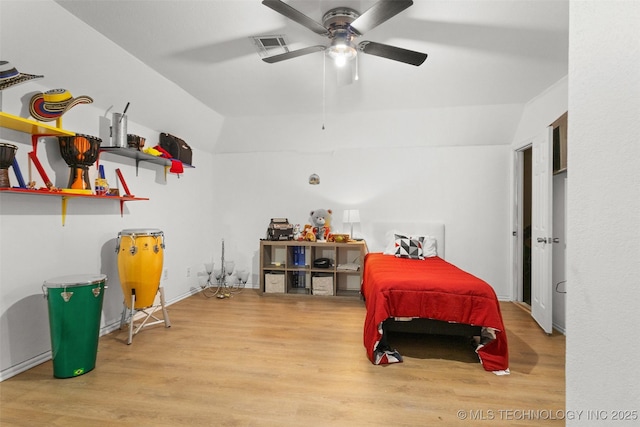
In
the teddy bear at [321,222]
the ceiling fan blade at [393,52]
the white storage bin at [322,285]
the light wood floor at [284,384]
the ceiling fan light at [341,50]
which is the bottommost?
the light wood floor at [284,384]

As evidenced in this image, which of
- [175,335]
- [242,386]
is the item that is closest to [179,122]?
[175,335]

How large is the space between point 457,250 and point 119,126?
4.31 m

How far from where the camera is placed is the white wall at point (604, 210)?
2.32 feet

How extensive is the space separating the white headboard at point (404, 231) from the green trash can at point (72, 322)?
3.46m

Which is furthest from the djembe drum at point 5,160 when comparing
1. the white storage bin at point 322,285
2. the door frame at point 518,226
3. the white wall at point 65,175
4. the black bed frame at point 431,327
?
the door frame at point 518,226

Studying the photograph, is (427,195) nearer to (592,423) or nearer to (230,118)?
(230,118)

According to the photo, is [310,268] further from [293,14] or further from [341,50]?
[293,14]

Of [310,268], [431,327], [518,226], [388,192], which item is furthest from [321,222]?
[518,226]

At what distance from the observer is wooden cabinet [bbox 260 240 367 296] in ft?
15.1

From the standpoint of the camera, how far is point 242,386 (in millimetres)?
2215

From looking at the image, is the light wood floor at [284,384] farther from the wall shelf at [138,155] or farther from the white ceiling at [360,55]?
the white ceiling at [360,55]

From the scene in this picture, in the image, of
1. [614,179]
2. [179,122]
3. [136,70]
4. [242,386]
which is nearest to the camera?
[614,179]

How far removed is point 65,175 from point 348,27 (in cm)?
253

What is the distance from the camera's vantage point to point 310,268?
4641 millimetres
